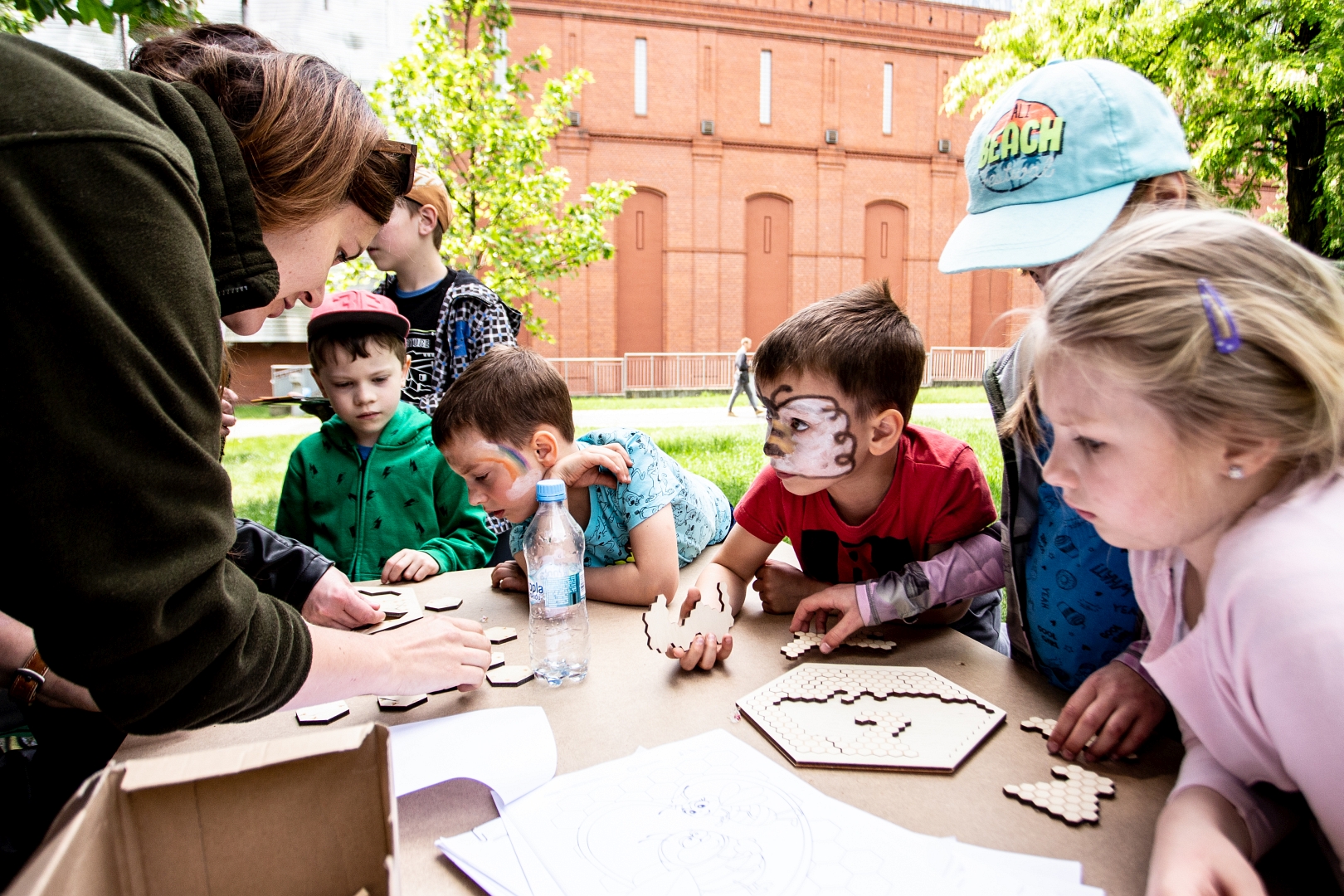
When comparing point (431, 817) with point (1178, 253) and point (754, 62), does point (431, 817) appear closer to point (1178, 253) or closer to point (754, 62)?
point (1178, 253)

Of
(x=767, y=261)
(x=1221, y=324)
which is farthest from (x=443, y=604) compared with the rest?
(x=767, y=261)

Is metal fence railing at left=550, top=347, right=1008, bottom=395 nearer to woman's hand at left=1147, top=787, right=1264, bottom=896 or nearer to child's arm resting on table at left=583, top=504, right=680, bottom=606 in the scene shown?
child's arm resting on table at left=583, top=504, right=680, bottom=606

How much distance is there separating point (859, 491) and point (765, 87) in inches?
851

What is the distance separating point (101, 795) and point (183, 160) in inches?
26.1

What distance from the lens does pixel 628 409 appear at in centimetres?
1467

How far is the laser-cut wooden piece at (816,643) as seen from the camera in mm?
1496

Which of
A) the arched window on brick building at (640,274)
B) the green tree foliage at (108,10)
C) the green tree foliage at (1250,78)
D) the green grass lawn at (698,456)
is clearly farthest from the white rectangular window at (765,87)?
the green tree foliage at (108,10)

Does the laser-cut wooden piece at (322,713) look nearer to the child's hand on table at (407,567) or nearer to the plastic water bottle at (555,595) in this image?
the plastic water bottle at (555,595)

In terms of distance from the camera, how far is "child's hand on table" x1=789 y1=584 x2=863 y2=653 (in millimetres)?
1503

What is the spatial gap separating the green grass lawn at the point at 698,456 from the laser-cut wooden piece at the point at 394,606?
3.65 meters

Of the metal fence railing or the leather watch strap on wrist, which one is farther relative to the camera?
the metal fence railing

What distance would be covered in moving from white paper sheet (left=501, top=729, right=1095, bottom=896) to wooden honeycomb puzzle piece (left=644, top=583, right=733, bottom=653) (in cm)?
36

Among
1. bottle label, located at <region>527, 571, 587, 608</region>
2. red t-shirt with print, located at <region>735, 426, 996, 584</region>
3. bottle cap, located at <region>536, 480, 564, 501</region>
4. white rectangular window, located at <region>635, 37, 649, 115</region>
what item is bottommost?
bottle label, located at <region>527, 571, 587, 608</region>

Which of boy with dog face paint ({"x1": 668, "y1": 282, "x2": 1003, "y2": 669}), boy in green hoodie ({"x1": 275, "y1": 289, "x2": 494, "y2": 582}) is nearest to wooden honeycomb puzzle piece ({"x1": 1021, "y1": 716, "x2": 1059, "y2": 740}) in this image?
boy with dog face paint ({"x1": 668, "y1": 282, "x2": 1003, "y2": 669})
